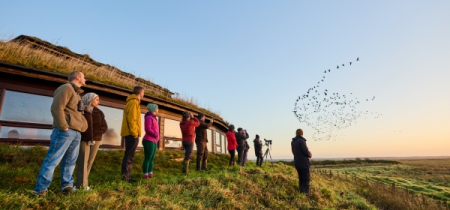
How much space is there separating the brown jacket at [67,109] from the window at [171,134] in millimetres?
8387

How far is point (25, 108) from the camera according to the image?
336 inches

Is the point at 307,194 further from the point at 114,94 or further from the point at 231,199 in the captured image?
the point at 114,94

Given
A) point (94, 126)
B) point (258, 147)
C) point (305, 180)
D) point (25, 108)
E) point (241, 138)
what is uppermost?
point (25, 108)

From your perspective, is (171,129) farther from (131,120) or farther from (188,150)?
(131,120)

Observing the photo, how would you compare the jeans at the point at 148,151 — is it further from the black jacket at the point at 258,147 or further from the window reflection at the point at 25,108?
the black jacket at the point at 258,147

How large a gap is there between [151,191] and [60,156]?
6.23 feet

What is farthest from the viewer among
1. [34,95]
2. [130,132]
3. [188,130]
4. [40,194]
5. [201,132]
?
[34,95]

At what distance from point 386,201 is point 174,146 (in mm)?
10694

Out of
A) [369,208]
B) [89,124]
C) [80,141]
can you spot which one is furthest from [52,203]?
[369,208]

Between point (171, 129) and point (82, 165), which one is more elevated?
point (171, 129)

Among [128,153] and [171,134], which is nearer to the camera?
[128,153]

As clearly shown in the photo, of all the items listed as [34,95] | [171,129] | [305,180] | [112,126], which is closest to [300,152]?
[305,180]

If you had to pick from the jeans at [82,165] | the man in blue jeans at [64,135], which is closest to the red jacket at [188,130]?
the jeans at [82,165]

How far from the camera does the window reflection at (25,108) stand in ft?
27.0
